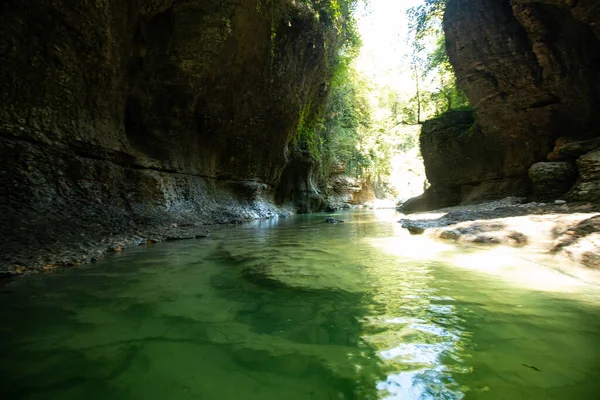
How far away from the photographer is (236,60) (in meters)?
9.91

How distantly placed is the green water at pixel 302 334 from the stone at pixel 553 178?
264 inches

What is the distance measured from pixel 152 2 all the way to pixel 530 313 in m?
9.52

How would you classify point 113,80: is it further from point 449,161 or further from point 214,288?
point 449,161

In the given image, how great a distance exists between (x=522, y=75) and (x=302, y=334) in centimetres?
1184

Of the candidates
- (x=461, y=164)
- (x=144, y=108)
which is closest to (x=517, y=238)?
(x=144, y=108)

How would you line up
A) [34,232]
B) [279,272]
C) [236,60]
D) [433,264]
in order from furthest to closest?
[236,60] < [34,232] < [433,264] < [279,272]

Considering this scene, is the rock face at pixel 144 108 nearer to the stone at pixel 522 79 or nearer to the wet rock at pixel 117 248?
the wet rock at pixel 117 248

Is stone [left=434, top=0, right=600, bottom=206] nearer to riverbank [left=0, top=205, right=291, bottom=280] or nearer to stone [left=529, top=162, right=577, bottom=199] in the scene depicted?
stone [left=529, top=162, right=577, bottom=199]

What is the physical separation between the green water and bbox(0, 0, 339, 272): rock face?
6.94ft

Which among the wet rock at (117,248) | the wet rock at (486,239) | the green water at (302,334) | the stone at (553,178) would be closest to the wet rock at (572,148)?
the stone at (553,178)

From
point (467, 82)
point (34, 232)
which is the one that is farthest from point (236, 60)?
point (467, 82)

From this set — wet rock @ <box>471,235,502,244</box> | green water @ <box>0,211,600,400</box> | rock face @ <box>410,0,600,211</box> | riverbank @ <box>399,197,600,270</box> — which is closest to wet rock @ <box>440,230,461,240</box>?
riverbank @ <box>399,197,600,270</box>

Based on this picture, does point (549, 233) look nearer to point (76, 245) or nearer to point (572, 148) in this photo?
point (572, 148)

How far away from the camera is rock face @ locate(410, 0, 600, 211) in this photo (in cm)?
870
